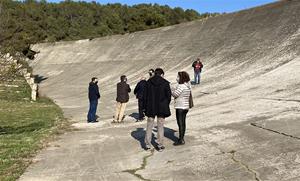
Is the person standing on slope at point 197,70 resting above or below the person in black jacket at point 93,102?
above

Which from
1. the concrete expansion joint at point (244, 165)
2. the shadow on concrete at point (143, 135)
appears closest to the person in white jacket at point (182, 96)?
the shadow on concrete at point (143, 135)

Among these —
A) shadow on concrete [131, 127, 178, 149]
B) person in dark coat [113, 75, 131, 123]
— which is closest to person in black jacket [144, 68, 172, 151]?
shadow on concrete [131, 127, 178, 149]

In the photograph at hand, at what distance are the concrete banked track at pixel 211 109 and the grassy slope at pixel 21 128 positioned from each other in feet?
1.32

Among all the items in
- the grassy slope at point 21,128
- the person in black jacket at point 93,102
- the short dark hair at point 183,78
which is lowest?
the grassy slope at point 21,128

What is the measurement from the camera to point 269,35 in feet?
94.0

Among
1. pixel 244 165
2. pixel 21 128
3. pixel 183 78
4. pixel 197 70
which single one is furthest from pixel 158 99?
pixel 197 70

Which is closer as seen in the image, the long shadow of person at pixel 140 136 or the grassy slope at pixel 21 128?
the grassy slope at pixel 21 128

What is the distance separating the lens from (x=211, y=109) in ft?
52.5

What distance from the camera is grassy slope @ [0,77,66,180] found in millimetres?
9539

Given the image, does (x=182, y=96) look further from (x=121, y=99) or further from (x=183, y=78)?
(x=121, y=99)

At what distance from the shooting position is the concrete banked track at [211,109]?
28.4ft

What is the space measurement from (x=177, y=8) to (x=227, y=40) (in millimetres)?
52365

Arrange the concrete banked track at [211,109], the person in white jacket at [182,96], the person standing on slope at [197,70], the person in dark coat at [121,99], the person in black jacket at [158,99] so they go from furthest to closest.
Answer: the person standing on slope at [197,70] < the person in dark coat at [121,99] < the person in white jacket at [182,96] < the person in black jacket at [158,99] < the concrete banked track at [211,109]

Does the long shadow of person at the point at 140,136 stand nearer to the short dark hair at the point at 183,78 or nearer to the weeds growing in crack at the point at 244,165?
the short dark hair at the point at 183,78
